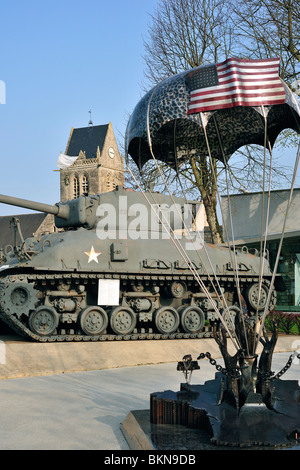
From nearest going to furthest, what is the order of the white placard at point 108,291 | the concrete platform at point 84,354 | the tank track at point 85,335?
the concrete platform at point 84,354 → the tank track at point 85,335 → the white placard at point 108,291

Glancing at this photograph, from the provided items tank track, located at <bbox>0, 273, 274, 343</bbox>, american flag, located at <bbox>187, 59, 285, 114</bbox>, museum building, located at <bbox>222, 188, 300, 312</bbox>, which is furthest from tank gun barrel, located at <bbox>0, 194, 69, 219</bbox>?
museum building, located at <bbox>222, 188, 300, 312</bbox>

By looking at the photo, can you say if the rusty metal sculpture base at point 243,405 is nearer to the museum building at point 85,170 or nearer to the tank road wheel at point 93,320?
the tank road wheel at point 93,320

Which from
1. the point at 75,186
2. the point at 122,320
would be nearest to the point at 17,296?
the point at 122,320

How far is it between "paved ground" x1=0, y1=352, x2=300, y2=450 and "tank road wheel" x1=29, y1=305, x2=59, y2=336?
2.70 m

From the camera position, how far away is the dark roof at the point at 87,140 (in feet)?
340

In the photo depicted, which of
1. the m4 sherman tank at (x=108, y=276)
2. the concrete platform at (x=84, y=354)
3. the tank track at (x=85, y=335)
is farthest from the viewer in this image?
the m4 sherman tank at (x=108, y=276)

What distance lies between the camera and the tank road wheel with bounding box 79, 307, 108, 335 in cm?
1516

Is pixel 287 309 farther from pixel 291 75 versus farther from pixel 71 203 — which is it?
pixel 71 203

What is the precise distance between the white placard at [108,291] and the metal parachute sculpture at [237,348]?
23.9 ft

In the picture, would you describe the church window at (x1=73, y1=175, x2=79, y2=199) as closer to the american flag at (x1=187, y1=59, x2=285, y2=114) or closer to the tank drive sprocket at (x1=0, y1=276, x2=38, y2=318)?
the tank drive sprocket at (x1=0, y1=276, x2=38, y2=318)

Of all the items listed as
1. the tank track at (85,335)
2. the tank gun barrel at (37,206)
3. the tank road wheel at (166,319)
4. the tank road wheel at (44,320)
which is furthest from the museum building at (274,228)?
the tank road wheel at (44,320)

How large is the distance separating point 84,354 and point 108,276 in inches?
95.6

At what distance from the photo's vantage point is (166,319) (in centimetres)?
1633

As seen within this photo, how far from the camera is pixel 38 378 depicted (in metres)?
11.6
